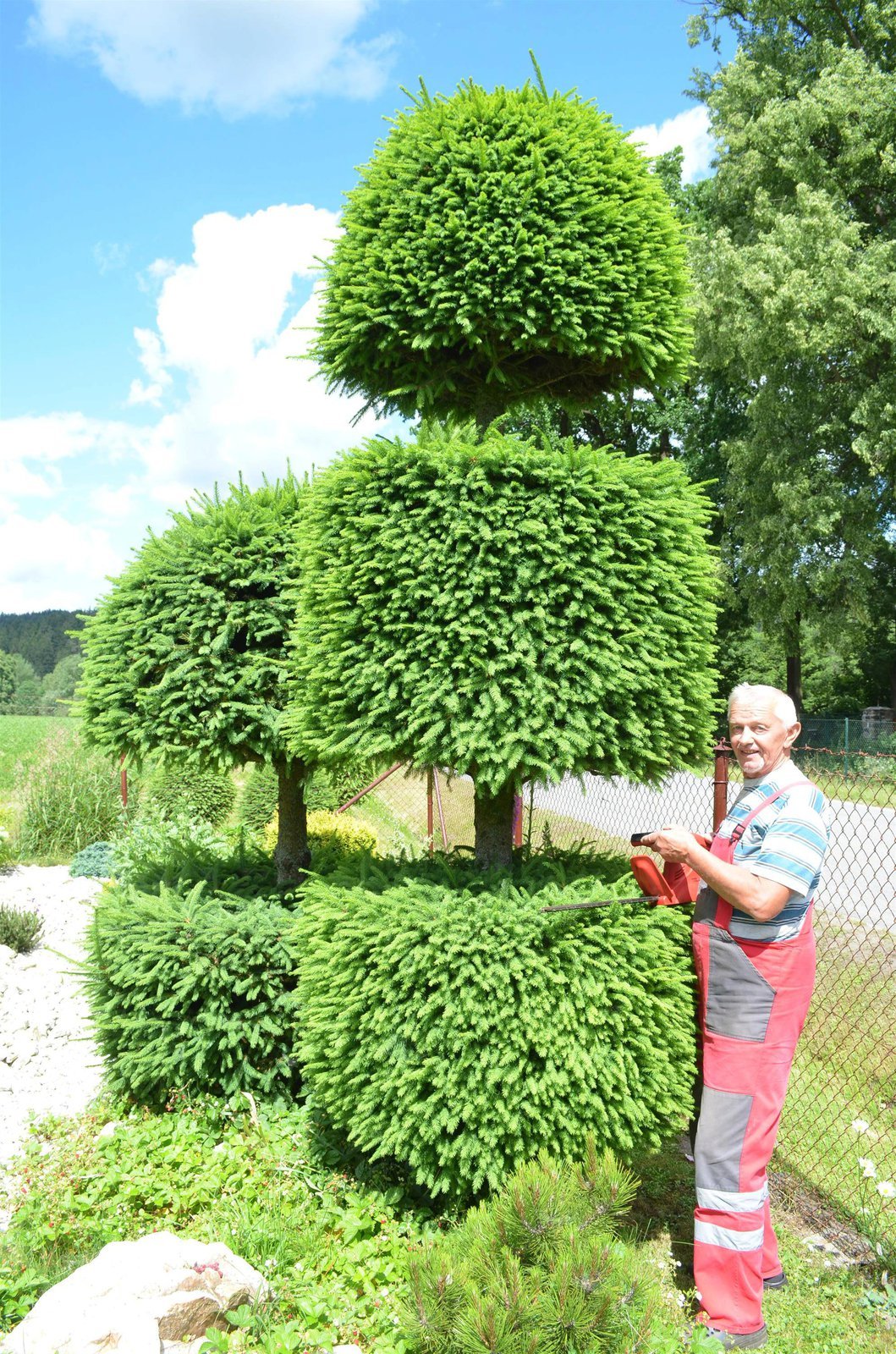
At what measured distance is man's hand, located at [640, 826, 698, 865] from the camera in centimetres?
291

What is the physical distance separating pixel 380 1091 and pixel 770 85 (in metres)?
22.2

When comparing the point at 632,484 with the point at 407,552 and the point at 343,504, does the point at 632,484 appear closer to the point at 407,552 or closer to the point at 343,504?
the point at 407,552

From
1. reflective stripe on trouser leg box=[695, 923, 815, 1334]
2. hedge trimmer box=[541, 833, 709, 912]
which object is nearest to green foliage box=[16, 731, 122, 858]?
hedge trimmer box=[541, 833, 709, 912]

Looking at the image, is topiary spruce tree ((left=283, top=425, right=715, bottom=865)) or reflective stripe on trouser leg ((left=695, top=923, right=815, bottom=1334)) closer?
reflective stripe on trouser leg ((left=695, top=923, right=815, bottom=1334))

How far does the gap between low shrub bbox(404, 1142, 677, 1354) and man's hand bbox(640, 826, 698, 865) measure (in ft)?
3.27

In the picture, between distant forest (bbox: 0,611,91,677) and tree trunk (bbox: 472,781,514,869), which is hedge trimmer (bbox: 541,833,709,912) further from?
distant forest (bbox: 0,611,91,677)

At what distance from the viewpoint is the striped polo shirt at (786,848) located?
2920mm

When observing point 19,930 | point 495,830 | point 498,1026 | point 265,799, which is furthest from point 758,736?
point 265,799

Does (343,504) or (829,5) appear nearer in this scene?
(343,504)

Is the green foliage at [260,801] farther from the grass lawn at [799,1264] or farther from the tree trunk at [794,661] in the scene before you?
the tree trunk at [794,661]

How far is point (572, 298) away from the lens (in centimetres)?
→ 346

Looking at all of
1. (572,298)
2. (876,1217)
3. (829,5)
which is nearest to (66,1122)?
(876,1217)

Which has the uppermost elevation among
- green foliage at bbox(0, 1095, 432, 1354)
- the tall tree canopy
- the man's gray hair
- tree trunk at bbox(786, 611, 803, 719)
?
the tall tree canopy

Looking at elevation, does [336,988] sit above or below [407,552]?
below
